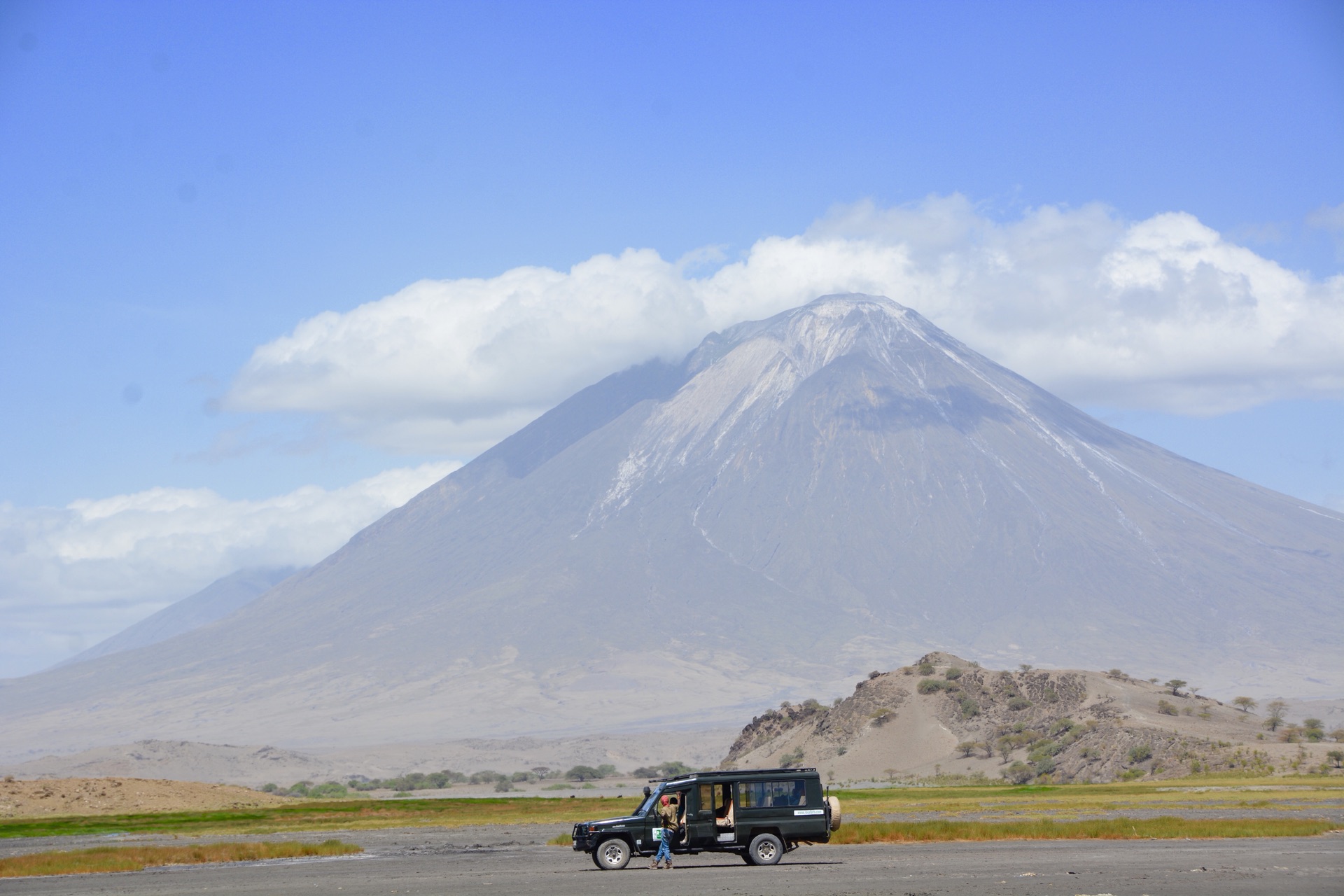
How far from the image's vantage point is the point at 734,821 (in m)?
34.3

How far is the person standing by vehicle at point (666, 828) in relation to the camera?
33.9 metres

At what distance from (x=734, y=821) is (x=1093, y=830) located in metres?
14.9

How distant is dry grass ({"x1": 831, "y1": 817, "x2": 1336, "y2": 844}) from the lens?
136 feet

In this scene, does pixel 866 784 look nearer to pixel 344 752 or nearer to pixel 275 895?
pixel 275 895

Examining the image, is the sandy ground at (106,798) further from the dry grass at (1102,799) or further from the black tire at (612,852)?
the black tire at (612,852)

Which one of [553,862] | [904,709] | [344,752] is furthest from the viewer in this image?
[344,752]

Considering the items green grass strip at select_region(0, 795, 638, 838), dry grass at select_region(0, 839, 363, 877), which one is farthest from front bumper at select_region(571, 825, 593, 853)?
green grass strip at select_region(0, 795, 638, 838)

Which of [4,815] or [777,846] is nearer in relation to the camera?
[777,846]

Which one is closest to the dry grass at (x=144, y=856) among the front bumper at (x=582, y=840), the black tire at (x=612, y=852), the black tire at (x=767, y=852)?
the front bumper at (x=582, y=840)

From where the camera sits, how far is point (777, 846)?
34688 millimetres

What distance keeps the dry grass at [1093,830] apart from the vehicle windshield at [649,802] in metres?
9.57

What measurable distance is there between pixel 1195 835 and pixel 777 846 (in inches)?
597

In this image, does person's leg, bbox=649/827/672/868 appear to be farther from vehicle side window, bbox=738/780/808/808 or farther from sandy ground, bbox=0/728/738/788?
sandy ground, bbox=0/728/738/788

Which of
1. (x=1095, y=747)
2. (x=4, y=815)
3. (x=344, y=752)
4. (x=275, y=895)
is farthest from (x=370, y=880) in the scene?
(x=344, y=752)
